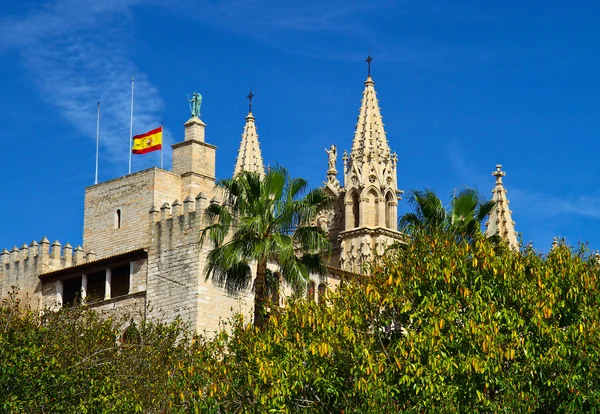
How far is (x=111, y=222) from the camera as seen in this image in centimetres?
6197

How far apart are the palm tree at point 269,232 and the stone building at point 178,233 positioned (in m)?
9.77

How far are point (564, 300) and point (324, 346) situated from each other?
5.40 m

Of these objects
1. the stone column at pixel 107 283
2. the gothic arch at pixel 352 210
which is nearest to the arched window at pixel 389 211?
the gothic arch at pixel 352 210

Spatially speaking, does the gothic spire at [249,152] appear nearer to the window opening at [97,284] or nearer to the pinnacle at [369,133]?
the pinnacle at [369,133]

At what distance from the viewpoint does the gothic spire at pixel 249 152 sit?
64938mm

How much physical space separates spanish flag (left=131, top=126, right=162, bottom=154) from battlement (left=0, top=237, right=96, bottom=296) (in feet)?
14.8

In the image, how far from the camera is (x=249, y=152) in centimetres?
6531

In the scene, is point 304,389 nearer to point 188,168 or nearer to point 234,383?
point 234,383

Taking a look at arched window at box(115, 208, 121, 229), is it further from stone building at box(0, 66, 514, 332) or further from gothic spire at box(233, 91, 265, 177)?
gothic spire at box(233, 91, 265, 177)

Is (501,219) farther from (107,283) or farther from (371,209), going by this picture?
(107,283)

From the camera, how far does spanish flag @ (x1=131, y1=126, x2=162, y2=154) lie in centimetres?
6256

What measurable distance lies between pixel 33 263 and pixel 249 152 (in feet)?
34.0

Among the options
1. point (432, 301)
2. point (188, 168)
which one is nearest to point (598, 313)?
point (432, 301)

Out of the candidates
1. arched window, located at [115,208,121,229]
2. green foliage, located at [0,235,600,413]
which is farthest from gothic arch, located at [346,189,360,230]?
green foliage, located at [0,235,600,413]
